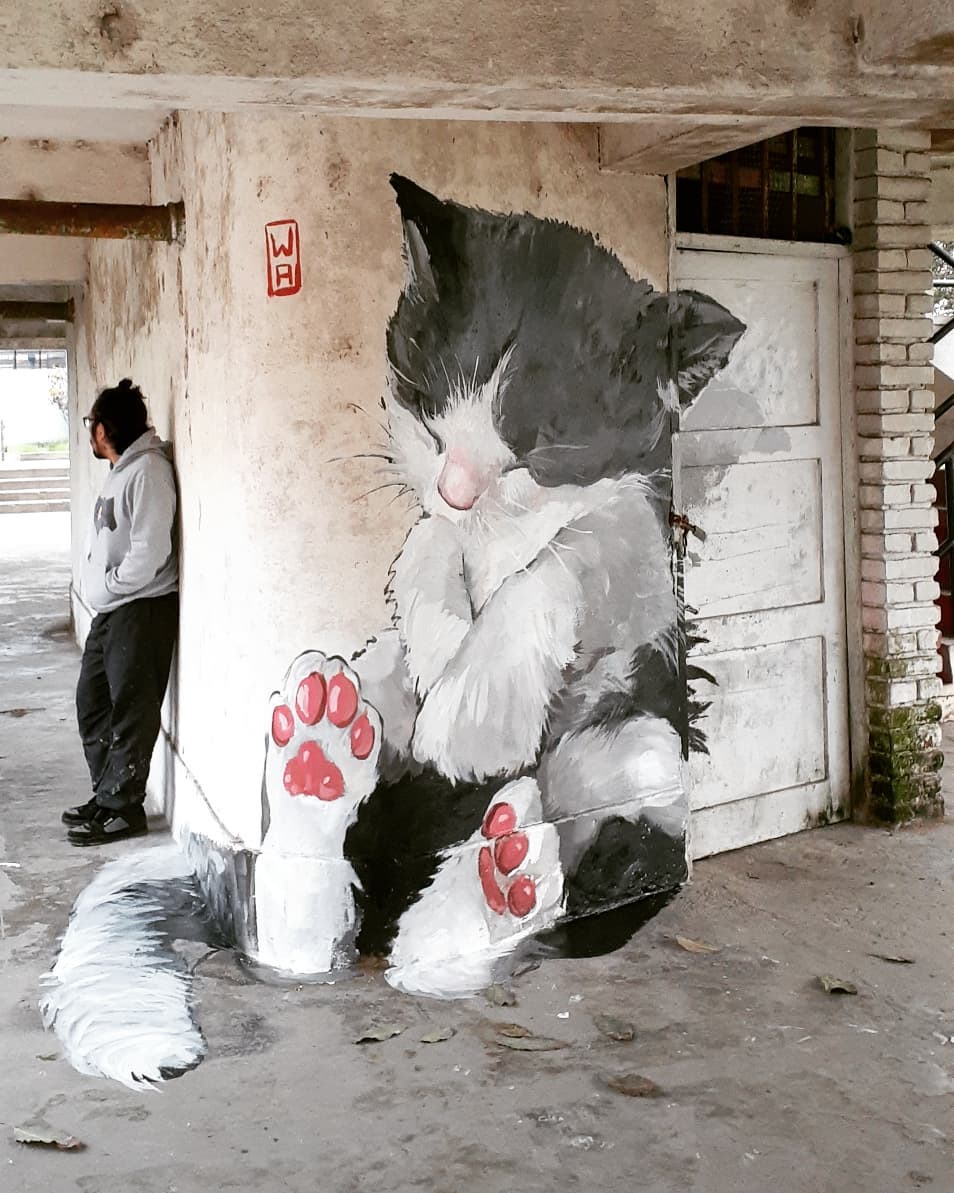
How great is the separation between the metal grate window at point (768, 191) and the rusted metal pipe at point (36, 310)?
241 inches

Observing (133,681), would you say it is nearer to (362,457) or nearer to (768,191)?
(362,457)

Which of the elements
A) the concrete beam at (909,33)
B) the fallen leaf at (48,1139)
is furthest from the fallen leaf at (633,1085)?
the concrete beam at (909,33)

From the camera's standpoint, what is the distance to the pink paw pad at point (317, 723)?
3.88m

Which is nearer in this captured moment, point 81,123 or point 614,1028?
point 614,1028

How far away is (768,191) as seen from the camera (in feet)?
16.5

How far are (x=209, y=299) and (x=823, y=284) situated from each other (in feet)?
8.21

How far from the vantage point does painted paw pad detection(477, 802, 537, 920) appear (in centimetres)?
412

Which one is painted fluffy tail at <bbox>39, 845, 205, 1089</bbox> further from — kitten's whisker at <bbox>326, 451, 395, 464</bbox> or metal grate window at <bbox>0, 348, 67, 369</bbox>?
metal grate window at <bbox>0, 348, 67, 369</bbox>

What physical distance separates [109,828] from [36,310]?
18.4ft

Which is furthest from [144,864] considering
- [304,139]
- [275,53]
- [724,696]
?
[275,53]

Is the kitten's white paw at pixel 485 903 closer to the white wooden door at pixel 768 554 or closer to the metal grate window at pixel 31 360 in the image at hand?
the white wooden door at pixel 768 554

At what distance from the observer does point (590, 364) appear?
4.22 m

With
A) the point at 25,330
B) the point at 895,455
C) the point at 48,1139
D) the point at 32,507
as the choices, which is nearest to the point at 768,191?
the point at 895,455

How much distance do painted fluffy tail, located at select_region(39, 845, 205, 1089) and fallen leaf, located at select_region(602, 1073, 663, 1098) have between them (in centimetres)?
109
